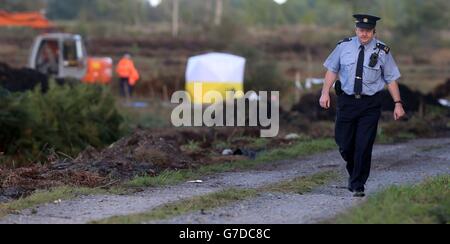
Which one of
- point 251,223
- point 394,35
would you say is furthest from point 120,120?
point 394,35

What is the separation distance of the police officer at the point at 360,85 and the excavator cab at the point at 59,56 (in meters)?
28.6

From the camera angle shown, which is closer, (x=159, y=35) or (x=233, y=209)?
(x=233, y=209)

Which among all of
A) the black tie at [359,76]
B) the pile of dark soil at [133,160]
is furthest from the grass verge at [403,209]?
the pile of dark soil at [133,160]

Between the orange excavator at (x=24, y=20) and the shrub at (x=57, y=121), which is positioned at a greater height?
the orange excavator at (x=24, y=20)

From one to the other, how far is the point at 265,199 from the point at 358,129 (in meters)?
1.34

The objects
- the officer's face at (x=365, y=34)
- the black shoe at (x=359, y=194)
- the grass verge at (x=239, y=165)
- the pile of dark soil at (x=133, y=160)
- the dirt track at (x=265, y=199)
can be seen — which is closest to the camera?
the dirt track at (x=265, y=199)

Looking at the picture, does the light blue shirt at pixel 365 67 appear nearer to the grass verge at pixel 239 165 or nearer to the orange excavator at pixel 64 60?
the grass verge at pixel 239 165

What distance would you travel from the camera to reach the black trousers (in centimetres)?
1062

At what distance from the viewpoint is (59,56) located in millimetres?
38906

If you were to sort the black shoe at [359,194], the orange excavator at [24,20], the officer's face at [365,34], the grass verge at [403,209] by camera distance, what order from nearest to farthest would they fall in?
1. the grass verge at [403,209]
2. the officer's face at [365,34]
3. the black shoe at [359,194]
4. the orange excavator at [24,20]

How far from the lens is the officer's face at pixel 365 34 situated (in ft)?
34.5

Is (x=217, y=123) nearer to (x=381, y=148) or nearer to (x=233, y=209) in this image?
(x=381, y=148)
